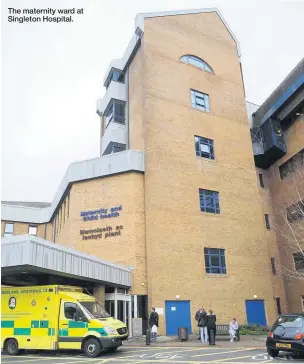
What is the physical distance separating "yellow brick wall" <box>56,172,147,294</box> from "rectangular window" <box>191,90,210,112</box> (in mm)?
7647

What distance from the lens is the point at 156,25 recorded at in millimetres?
28578

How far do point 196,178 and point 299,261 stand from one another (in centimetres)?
1037

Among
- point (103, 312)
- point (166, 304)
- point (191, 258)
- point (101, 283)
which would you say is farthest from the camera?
point (191, 258)

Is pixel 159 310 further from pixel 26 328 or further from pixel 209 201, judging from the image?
pixel 26 328

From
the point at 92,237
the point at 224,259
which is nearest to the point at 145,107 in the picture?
the point at 92,237

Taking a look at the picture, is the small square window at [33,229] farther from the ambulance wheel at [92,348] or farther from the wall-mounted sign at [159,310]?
the ambulance wheel at [92,348]

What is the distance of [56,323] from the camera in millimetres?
13633

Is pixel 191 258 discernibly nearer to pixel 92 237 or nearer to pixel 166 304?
pixel 166 304

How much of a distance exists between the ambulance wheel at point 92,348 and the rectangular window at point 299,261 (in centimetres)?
1928

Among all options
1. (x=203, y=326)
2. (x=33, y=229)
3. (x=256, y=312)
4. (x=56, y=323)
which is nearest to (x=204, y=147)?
(x=256, y=312)

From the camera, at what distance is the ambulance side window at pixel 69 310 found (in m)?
13.6

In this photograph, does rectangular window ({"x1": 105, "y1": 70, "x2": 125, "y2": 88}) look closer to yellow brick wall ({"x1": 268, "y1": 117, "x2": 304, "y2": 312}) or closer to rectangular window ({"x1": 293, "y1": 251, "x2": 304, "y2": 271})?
yellow brick wall ({"x1": 268, "y1": 117, "x2": 304, "y2": 312})

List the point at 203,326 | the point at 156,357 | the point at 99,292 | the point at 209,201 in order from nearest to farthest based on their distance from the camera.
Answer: the point at 156,357, the point at 203,326, the point at 99,292, the point at 209,201

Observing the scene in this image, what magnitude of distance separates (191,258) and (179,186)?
470 centimetres
